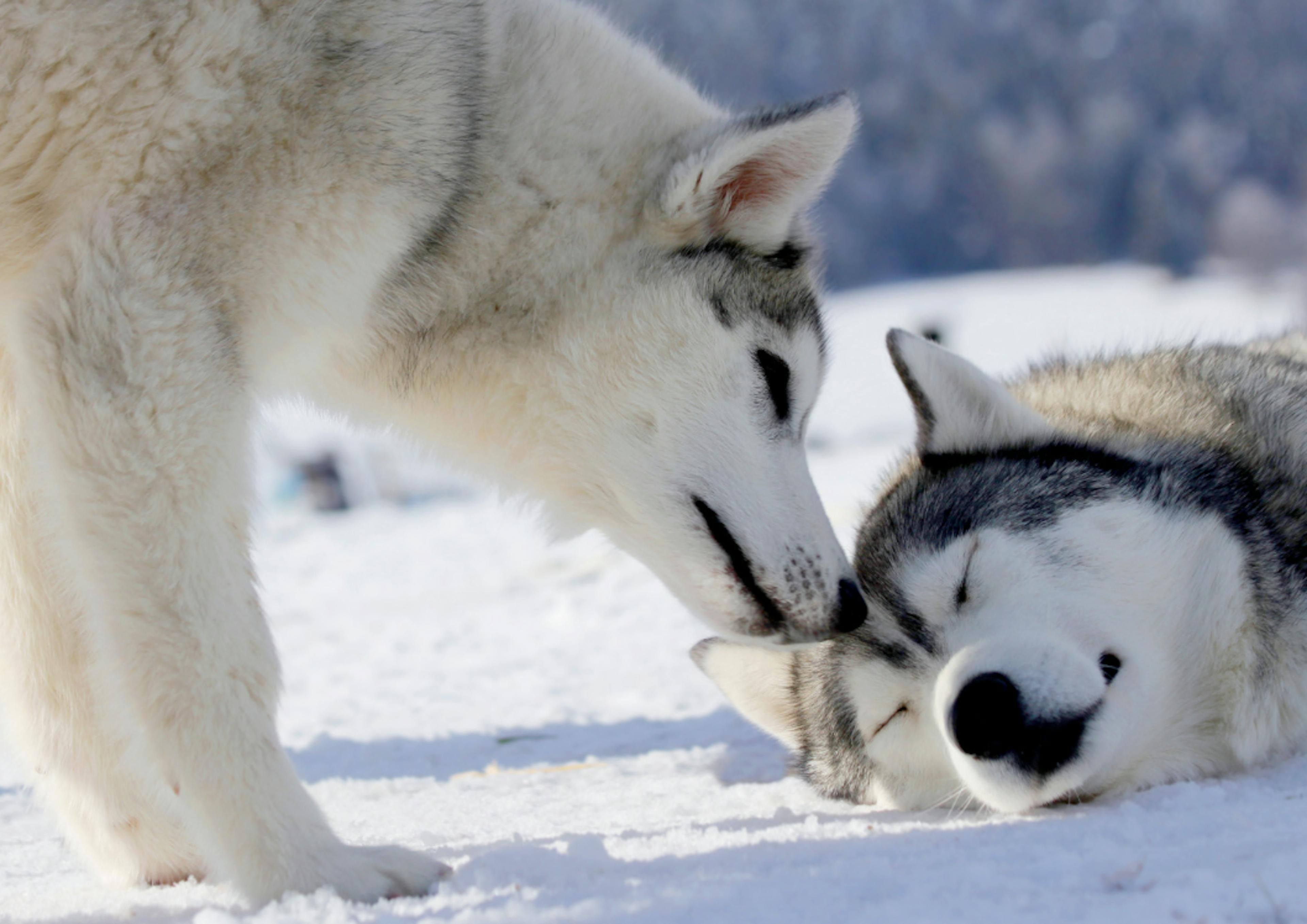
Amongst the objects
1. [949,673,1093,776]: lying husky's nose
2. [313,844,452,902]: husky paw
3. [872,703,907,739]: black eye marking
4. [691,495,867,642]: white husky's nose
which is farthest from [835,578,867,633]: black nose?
[313,844,452,902]: husky paw

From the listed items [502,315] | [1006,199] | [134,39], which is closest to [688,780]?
[502,315]

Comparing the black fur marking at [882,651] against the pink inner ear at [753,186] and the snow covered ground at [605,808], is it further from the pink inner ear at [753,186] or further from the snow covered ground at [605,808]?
the pink inner ear at [753,186]

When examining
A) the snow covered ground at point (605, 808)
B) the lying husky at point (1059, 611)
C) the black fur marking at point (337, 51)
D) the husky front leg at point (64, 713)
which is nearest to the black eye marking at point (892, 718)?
the lying husky at point (1059, 611)

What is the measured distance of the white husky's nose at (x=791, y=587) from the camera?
221 cm

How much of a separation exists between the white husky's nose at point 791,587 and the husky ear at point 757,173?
25.1 inches

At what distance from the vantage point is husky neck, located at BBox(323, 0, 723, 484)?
220cm

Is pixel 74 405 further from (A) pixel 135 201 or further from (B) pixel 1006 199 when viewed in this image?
(B) pixel 1006 199

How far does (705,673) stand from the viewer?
114 inches

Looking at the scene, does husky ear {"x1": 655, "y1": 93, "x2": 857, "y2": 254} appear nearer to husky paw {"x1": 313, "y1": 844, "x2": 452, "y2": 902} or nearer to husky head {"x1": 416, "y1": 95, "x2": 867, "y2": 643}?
husky head {"x1": 416, "y1": 95, "x2": 867, "y2": 643}

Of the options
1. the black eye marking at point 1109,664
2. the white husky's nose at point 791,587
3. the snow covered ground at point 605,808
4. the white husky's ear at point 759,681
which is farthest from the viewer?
the white husky's ear at point 759,681

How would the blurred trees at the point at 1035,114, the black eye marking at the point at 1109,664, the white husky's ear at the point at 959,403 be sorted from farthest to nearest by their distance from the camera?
the blurred trees at the point at 1035,114
the white husky's ear at the point at 959,403
the black eye marking at the point at 1109,664

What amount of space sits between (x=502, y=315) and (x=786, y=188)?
0.73 meters

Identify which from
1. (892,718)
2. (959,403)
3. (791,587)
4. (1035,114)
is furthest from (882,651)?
(1035,114)

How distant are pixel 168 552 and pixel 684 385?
105 cm
